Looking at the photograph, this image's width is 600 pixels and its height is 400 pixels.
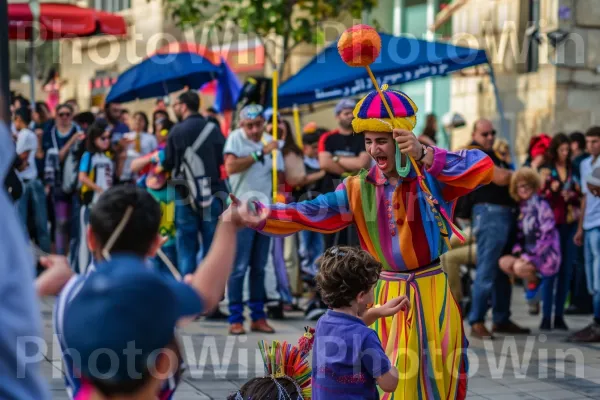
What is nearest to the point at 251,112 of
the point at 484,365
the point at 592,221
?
the point at 484,365

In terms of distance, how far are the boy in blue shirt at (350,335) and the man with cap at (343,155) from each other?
519cm

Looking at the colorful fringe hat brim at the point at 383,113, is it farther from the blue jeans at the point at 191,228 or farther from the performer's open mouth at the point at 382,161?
the blue jeans at the point at 191,228

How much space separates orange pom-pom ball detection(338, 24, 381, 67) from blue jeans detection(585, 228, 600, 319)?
187 inches

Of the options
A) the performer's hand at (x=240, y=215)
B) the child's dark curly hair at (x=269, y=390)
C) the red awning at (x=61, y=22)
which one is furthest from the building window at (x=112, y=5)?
the performer's hand at (x=240, y=215)

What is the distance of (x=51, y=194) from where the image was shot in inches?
470

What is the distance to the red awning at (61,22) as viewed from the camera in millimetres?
15586

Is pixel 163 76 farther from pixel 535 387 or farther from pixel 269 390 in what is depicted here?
pixel 269 390

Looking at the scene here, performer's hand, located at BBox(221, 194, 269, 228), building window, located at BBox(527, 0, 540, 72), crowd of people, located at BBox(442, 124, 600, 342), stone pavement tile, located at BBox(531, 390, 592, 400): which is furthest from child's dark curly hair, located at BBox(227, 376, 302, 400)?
building window, located at BBox(527, 0, 540, 72)

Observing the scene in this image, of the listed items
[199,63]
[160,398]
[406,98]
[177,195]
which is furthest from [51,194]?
[160,398]

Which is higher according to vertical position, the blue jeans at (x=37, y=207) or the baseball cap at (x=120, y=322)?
the baseball cap at (x=120, y=322)

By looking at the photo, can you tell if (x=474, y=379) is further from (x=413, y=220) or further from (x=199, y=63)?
(x=199, y=63)

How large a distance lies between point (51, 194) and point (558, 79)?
6.61 meters

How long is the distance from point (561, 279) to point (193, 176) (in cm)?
339

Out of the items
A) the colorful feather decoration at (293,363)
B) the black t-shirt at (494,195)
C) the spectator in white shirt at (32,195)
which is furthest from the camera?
the spectator in white shirt at (32,195)
